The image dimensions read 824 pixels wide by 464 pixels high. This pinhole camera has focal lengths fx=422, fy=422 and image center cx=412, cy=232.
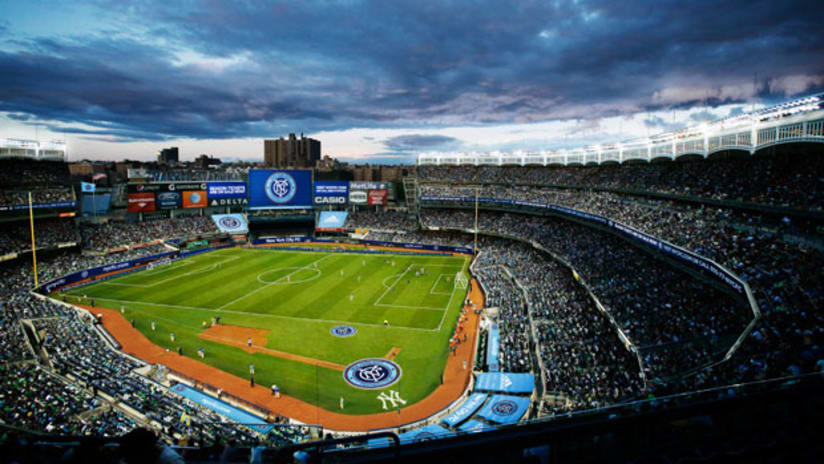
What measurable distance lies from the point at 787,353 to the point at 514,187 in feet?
182

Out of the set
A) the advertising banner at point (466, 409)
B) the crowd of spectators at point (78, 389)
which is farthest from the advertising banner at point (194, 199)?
the advertising banner at point (466, 409)

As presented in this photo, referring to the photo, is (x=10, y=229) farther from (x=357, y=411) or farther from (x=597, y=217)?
(x=597, y=217)

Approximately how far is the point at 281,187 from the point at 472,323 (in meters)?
51.0

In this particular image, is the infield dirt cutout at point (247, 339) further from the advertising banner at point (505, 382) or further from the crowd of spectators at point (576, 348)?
the crowd of spectators at point (576, 348)

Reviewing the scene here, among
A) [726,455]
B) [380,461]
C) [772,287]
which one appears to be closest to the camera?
[380,461]

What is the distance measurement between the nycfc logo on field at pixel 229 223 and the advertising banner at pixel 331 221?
1290cm

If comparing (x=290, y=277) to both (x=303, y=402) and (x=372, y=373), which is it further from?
(x=303, y=402)

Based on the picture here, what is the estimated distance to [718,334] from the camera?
18594 millimetres

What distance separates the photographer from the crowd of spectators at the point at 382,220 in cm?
7162

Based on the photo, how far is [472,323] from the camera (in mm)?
31969

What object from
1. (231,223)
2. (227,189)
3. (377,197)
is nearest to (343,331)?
(231,223)

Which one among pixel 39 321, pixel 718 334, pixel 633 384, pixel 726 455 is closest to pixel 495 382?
pixel 633 384

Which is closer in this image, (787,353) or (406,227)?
(787,353)

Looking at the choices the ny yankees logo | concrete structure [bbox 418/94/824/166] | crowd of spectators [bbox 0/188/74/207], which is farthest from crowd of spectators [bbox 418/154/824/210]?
crowd of spectators [bbox 0/188/74/207]
